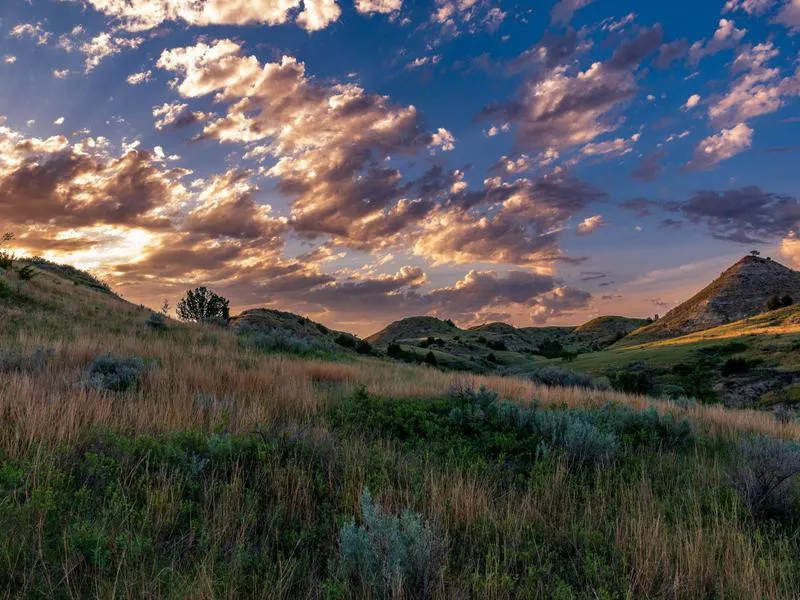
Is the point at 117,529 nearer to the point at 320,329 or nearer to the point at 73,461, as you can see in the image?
the point at 73,461

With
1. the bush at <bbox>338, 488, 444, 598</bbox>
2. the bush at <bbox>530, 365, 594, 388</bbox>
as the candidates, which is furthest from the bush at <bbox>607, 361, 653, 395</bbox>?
the bush at <bbox>338, 488, 444, 598</bbox>

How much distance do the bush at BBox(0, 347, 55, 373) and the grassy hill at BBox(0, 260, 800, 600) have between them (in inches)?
44.1

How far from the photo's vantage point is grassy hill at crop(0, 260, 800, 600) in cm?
295

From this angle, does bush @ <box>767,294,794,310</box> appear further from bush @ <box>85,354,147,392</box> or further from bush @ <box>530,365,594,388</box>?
bush @ <box>85,354,147,392</box>

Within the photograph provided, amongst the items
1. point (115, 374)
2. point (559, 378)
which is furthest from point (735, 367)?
point (115, 374)

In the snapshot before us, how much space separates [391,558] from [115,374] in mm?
7422

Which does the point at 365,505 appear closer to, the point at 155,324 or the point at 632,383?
the point at 155,324

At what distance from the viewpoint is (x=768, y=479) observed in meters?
4.73

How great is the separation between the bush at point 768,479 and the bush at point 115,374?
831cm

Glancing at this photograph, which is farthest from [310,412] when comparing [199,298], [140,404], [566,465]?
[199,298]

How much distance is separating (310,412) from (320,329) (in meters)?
54.3

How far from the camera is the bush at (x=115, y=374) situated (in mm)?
7608

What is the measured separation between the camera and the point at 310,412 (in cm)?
752

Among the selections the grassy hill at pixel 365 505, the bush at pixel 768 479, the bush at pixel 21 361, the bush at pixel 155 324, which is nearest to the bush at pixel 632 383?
the grassy hill at pixel 365 505
